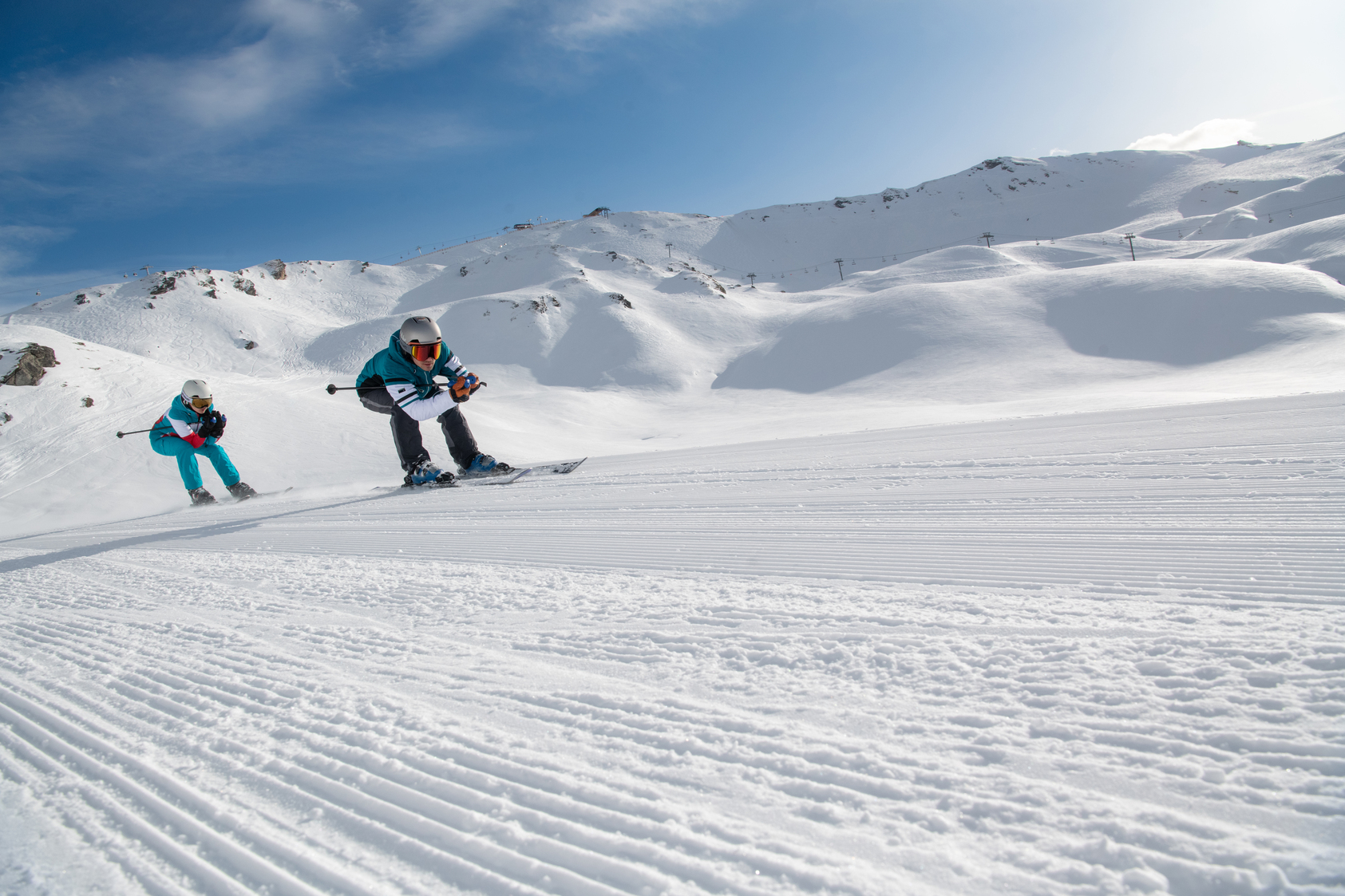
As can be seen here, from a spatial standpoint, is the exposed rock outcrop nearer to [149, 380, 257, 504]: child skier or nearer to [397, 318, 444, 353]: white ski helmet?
[149, 380, 257, 504]: child skier

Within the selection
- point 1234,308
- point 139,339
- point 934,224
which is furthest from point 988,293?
point 934,224

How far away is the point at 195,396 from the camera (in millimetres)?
7934

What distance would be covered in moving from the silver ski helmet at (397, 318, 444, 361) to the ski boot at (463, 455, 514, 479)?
1361 millimetres

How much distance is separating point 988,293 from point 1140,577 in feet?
71.7

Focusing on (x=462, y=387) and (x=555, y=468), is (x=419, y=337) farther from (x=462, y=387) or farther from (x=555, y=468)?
(x=555, y=468)

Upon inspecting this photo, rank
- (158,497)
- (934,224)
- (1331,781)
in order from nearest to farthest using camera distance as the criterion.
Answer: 1. (1331,781)
2. (158,497)
3. (934,224)

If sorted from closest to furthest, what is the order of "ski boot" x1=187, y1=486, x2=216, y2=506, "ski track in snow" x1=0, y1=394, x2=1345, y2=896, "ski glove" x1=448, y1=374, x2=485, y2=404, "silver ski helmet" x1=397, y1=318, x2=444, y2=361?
"ski track in snow" x1=0, y1=394, x2=1345, y2=896 < "silver ski helmet" x1=397, y1=318, x2=444, y2=361 < "ski glove" x1=448, y1=374, x2=485, y2=404 < "ski boot" x1=187, y1=486, x2=216, y2=506

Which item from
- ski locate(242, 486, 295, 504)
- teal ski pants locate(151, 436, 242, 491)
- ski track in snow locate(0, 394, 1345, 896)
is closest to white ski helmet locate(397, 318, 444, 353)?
ski locate(242, 486, 295, 504)

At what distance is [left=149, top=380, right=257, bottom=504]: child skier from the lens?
786 centimetres

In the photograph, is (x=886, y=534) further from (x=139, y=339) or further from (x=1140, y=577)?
(x=139, y=339)

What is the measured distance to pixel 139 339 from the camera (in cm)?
2944

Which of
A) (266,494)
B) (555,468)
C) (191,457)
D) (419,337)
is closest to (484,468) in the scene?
(555,468)

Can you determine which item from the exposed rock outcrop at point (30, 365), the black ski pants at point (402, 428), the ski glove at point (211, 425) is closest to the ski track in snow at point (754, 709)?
the black ski pants at point (402, 428)

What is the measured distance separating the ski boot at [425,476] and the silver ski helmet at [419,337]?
126cm
